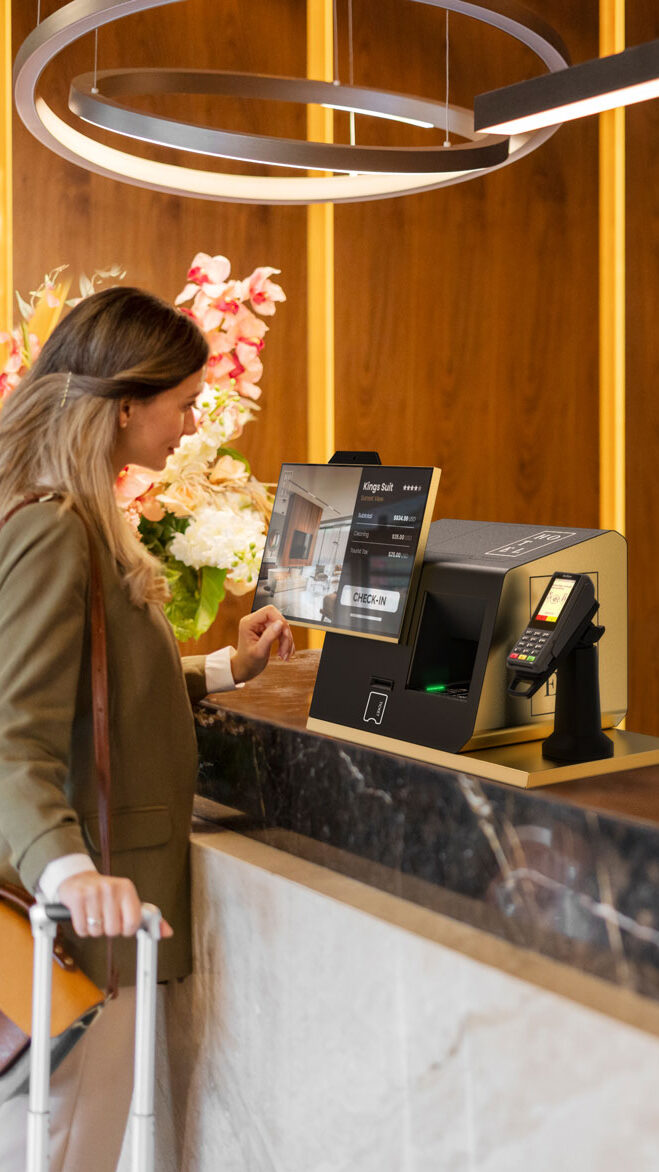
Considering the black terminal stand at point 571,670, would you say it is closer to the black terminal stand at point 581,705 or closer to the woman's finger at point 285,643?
the black terminal stand at point 581,705

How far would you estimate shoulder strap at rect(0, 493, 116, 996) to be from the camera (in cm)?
131

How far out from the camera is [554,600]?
1.32m

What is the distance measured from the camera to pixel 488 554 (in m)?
1.46

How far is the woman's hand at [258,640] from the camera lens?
66.6 inches

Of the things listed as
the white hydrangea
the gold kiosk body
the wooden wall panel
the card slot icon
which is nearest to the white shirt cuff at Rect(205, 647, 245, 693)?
the white hydrangea

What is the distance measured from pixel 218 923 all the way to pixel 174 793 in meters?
0.21

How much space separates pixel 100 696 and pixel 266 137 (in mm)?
1358

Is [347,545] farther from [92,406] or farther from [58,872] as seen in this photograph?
[58,872]

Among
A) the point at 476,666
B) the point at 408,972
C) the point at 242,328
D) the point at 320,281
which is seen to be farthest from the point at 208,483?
the point at 320,281

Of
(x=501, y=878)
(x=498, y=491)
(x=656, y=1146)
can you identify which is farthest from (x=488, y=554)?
(x=498, y=491)

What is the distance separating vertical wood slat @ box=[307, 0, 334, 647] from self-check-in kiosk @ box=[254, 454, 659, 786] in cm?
Result: 279

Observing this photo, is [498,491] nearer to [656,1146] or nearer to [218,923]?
[218,923]

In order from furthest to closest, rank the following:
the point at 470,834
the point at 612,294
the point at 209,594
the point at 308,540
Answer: the point at 612,294 → the point at 209,594 → the point at 308,540 → the point at 470,834

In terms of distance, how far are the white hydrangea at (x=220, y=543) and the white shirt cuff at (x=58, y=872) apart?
67 cm
